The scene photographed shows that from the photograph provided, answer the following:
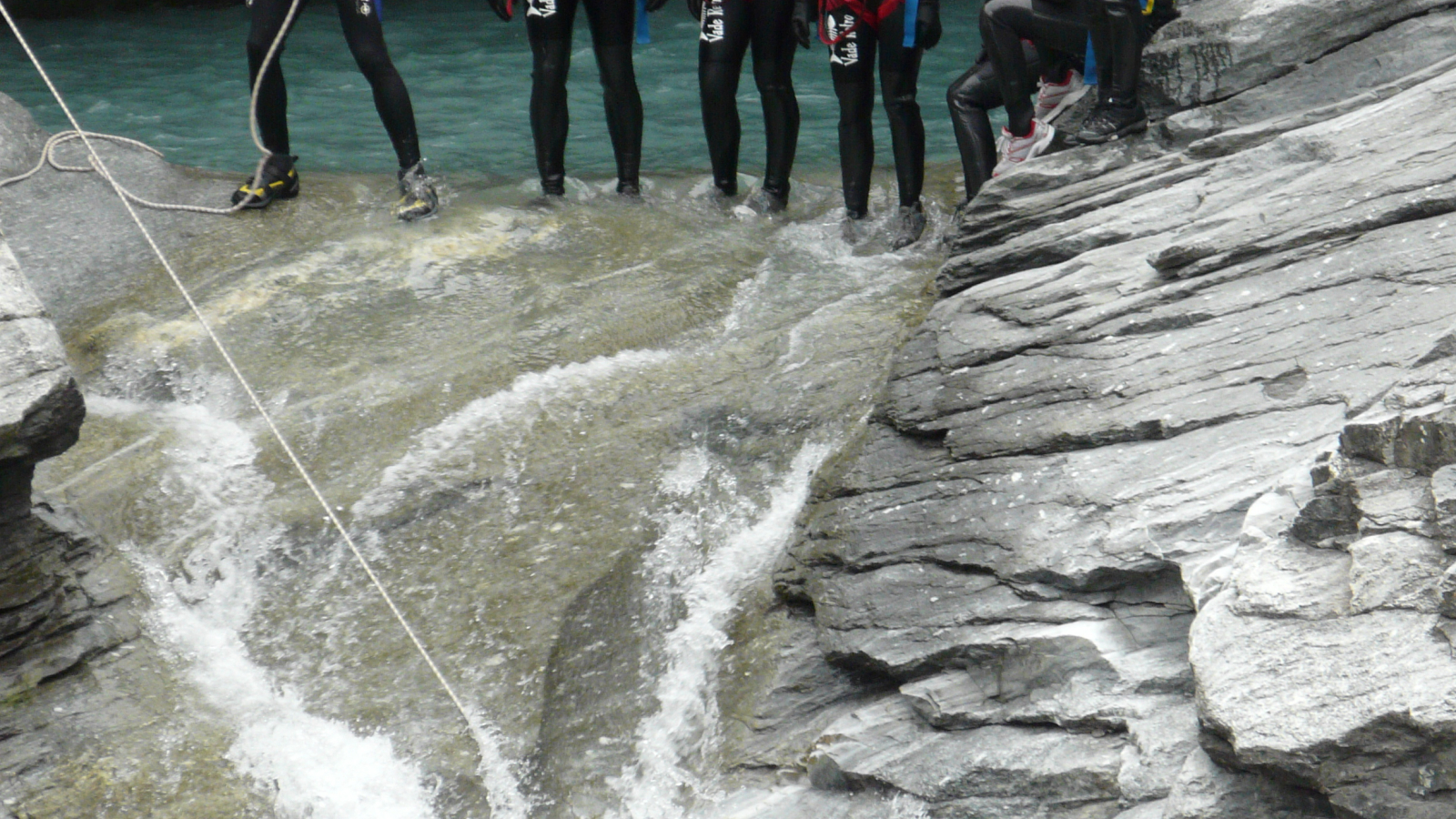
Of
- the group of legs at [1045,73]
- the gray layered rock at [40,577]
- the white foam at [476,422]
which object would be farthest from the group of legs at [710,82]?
the gray layered rock at [40,577]

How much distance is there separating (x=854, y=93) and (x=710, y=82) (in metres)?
0.77

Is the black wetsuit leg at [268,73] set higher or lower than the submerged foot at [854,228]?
higher

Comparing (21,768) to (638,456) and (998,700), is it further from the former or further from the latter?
(998,700)

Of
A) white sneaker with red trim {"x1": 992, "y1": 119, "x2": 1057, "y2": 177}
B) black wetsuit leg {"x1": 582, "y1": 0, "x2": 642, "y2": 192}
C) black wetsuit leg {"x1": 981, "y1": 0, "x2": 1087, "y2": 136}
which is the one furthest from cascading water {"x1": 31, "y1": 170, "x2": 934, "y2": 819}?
black wetsuit leg {"x1": 981, "y1": 0, "x2": 1087, "y2": 136}

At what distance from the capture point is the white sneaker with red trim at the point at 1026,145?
213 inches

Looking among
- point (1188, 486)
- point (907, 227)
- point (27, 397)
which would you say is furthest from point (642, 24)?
point (1188, 486)

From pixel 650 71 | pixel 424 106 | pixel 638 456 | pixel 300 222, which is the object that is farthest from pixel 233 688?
pixel 650 71

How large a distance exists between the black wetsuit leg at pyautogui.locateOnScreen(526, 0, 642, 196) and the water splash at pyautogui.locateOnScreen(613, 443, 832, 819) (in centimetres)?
263

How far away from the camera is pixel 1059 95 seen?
222 inches

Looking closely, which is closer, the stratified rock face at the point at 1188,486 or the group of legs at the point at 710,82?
the stratified rock face at the point at 1188,486

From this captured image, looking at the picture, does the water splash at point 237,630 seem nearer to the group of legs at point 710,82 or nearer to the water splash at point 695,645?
the water splash at point 695,645

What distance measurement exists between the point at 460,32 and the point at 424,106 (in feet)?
10.0

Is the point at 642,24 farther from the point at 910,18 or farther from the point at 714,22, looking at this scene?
the point at 910,18

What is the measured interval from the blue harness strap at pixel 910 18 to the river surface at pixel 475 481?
3.40 ft
